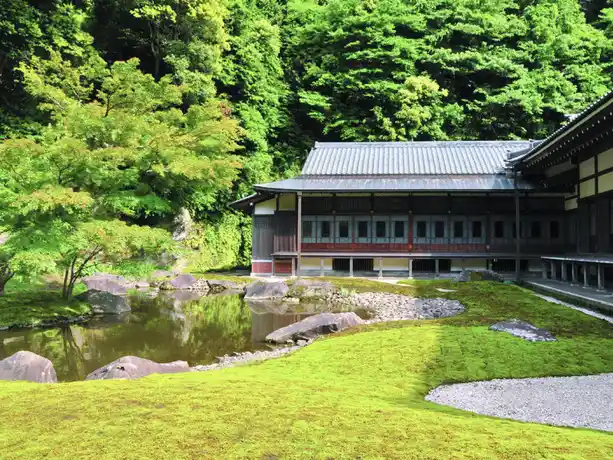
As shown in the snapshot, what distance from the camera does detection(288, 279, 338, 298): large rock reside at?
19766 millimetres

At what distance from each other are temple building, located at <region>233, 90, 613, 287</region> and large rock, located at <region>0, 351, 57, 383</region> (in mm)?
17833

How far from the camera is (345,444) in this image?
3.44 meters

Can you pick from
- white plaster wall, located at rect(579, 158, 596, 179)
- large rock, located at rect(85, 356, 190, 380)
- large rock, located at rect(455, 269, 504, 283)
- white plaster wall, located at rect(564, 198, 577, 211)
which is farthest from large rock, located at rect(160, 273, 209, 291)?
white plaster wall, located at rect(564, 198, 577, 211)

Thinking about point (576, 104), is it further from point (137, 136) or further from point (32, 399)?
point (32, 399)

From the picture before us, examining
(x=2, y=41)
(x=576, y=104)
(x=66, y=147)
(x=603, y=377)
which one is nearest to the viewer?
(x=603, y=377)

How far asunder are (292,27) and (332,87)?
8.28 metres

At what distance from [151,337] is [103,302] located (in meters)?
4.29

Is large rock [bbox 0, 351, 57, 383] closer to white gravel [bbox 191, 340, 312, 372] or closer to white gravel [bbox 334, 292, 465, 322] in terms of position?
white gravel [bbox 191, 340, 312, 372]

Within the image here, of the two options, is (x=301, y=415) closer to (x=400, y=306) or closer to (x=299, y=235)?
(x=400, y=306)

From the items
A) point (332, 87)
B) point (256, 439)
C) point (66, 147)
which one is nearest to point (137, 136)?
point (66, 147)

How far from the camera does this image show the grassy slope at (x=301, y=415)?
335 cm

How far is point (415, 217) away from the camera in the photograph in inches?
1008

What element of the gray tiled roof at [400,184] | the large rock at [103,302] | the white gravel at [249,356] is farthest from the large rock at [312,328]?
the gray tiled roof at [400,184]

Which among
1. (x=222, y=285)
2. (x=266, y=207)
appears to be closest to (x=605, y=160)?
(x=266, y=207)
